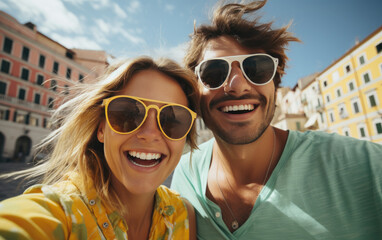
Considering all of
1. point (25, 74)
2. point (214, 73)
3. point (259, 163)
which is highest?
point (25, 74)

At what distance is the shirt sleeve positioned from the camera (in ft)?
2.43

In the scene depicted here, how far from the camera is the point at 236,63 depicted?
1.98m

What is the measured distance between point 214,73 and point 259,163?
105 centimetres

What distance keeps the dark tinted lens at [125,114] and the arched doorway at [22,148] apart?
88.6 feet

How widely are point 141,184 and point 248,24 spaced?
209 centimetres

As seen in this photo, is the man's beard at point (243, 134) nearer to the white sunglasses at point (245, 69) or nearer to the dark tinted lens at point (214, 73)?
the white sunglasses at point (245, 69)

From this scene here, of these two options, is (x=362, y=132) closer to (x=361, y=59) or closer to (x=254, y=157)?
(x=361, y=59)

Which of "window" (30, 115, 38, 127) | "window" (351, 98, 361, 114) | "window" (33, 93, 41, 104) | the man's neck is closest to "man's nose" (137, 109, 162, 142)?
the man's neck

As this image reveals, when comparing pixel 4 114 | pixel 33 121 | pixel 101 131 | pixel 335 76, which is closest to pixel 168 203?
pixel 101 131

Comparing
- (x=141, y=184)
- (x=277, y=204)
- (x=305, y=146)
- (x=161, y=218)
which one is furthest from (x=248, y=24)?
(x=161, y=218)

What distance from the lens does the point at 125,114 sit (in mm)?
1330

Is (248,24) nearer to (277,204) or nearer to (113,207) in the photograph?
(277,204)

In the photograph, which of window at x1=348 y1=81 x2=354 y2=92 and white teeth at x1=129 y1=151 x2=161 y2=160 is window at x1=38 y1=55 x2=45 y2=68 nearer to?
white teeth at x1=129 y1=151 x2=161 y2=160

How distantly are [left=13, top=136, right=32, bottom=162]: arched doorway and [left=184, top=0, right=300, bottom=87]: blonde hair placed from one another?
26.8 metres
